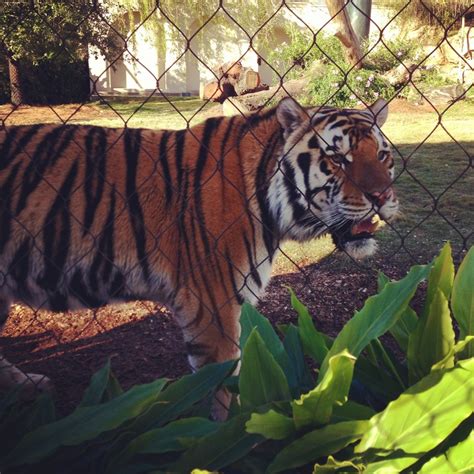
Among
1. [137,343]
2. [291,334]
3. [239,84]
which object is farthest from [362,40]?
[291,334]

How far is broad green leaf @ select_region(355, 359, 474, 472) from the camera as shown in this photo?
1.61 metres

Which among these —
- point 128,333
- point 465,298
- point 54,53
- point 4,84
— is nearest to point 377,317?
point 465,298

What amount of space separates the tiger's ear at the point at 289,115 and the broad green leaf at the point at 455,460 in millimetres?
1538

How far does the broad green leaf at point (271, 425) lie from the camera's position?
1.60m

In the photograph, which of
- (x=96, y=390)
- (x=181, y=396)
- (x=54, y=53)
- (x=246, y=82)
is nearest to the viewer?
(x=181, y=396)

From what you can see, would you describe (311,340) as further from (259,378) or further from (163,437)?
(163,437)

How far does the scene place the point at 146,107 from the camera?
12961 mm

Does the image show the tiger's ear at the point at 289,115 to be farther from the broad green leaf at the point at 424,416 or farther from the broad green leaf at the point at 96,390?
the broad green leaf at the point at 424,416

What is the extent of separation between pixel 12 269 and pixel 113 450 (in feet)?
3.88

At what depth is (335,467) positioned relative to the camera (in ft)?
5.32

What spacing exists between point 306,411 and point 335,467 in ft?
0.47

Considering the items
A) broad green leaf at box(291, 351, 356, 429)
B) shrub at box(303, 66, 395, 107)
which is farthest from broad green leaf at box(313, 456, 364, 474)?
shrub at box(303, 66, 395, 107)

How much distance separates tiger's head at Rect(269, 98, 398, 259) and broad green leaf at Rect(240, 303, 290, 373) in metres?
0.87

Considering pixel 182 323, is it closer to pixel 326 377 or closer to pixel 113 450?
pixel 113 450
